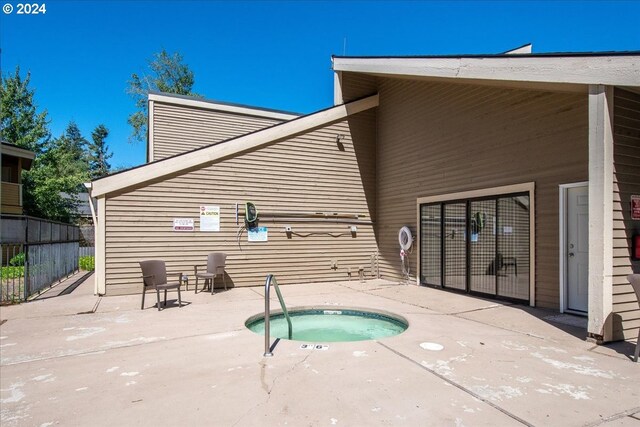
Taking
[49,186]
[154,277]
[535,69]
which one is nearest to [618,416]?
[535,69]

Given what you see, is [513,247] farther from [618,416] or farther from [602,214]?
[618,416]

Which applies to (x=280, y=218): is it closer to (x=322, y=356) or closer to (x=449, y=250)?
(x=449, y=250)

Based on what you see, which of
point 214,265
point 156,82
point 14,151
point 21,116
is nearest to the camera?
point 214,265

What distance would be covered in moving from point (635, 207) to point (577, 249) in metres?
1.30

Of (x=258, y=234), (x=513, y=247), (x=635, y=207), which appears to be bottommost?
(x=513, y=247)

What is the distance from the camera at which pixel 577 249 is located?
5379 millimetres

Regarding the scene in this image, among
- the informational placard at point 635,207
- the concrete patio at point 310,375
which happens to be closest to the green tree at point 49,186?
the concrete patio at point 310,375

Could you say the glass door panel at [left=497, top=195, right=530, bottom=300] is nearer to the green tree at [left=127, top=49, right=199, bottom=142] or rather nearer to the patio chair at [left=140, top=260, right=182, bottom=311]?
the patio chair at [left=140, top=260, right=182, bottom=311]

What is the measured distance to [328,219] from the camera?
9.43 meters

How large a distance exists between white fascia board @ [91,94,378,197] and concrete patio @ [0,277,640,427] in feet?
9.75

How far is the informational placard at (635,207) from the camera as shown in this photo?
422 centimetres

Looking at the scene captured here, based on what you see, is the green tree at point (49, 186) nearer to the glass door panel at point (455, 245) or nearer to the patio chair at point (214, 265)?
the patio chair at point (214, 265)

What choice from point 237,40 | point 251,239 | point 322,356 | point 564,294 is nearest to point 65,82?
point 237,40

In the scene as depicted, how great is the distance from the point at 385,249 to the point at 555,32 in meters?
7.87
